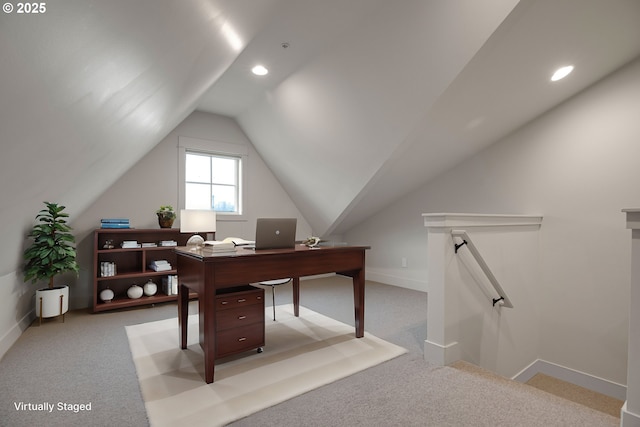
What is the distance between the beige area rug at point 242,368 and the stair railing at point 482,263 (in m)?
0.94

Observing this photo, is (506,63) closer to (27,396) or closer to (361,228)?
(361,228)

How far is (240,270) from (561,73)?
3350 mm

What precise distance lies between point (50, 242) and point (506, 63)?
427 centimetres

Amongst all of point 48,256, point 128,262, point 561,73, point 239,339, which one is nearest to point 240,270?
point 239,339

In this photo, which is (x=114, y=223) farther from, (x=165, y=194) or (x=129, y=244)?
(x=165, y=194)

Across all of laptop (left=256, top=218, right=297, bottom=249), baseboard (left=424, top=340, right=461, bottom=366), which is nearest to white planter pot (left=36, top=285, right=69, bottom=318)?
laptop (left=256, top=218, right=297, bottom=249)

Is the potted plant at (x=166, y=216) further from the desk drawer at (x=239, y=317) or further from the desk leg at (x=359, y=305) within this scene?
the desk leg at (x=359, y=305)

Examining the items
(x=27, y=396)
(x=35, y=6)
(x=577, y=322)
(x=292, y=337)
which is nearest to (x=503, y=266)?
(x=577, y=322)

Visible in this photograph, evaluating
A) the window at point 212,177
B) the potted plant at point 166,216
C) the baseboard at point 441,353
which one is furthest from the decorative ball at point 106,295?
the baseboard at point 441,353

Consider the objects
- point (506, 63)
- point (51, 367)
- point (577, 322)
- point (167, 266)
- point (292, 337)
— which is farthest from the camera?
point (167, 266)

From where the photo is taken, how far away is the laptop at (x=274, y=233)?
2.51 metres

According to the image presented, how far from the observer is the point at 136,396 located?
189 cm

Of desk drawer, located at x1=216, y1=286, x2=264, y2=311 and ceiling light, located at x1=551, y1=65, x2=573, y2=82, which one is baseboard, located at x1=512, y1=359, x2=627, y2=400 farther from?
ceiling light, located at x1=551, y1=65, x2=573, y2=82

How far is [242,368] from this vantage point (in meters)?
2.26
